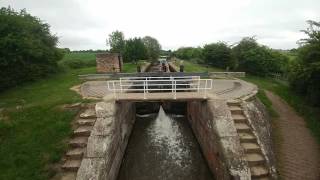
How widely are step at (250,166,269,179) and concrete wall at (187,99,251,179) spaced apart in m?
0.33

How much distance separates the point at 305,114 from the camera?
51.8 ft

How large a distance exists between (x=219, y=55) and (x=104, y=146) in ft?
87.8

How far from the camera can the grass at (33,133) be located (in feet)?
33.2

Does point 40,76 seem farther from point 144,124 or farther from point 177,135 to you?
point 177,135

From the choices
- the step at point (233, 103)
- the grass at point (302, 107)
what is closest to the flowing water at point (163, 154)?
the step at point (233, 103)

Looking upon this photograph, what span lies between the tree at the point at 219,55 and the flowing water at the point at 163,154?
16.1 meters

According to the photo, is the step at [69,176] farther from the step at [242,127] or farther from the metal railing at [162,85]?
the step at [242,127]

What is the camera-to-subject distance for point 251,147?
35.4ft

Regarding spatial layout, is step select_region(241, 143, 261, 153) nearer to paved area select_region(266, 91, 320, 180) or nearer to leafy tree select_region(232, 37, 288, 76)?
paved area select_region(266, 91, 320, 180)

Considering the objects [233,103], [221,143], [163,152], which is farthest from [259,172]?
[163,152]

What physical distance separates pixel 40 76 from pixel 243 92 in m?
15.1

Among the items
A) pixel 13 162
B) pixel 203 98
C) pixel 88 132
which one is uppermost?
pixel 203 98

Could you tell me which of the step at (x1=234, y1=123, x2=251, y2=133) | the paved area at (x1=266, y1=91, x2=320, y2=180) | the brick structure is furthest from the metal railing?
the brick structure

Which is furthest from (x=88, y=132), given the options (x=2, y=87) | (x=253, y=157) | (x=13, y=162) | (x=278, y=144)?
(x=2, y=87)
